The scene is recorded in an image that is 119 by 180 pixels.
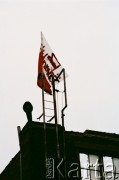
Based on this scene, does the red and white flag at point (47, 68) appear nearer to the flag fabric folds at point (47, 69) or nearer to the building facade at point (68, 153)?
the flag fabric folds at point (47, 69)

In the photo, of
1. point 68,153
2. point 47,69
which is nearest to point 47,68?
point 47,69

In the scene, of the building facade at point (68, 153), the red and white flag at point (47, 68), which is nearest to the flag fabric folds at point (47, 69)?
the red and white flag at point (47, 68)

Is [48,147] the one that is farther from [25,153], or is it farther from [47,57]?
[47,57]

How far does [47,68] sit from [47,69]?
1.4 inches

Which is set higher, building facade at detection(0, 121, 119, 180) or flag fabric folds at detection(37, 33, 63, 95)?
flag fabric folds at detection(37, 33, 63, 95)

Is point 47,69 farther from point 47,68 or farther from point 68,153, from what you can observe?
point 68,153

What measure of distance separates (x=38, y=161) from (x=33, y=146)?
56 cm

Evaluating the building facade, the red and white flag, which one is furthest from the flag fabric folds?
the building facade

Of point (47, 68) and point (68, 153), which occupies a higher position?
point (47, 68)

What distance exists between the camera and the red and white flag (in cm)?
1290

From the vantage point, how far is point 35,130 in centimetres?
1387

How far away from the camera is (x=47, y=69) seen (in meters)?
13.1

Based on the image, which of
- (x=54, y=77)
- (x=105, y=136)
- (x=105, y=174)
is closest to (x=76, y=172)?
(x=105, y=174)

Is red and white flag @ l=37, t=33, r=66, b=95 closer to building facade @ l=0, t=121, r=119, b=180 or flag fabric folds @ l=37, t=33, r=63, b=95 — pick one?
flag fabric folds @ l=37, t=33, r=63, b=95
